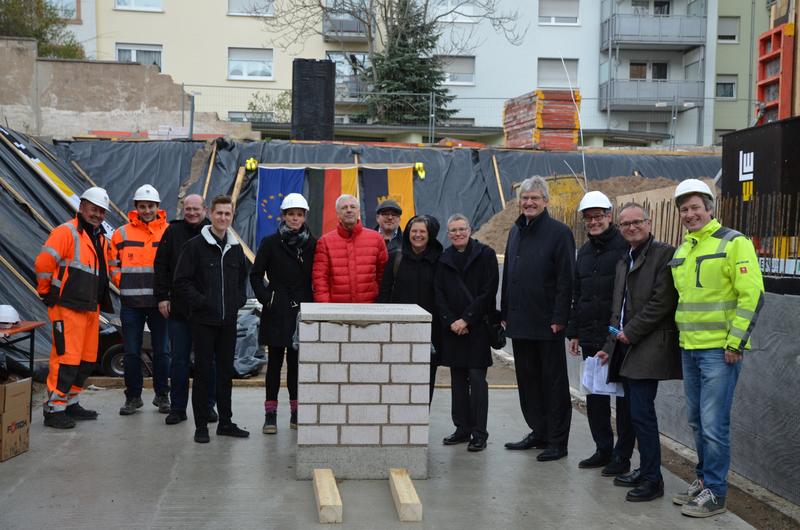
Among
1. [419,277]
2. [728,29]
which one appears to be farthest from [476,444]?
[728,29]

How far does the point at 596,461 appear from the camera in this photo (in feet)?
19.1

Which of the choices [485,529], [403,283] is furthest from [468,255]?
[485,529]

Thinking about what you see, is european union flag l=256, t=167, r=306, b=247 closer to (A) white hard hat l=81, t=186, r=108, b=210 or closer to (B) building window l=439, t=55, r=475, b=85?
(A) white hard hat l=81, t=186, r=108, b=210

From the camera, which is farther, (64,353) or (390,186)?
(390,186)

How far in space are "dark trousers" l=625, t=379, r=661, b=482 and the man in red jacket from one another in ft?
7.32

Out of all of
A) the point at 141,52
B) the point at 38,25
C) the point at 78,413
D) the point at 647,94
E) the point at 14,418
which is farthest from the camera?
the point at 647,94

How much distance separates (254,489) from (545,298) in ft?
7.78

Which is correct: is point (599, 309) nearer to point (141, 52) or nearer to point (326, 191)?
point (326, 191)

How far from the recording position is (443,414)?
7.49m

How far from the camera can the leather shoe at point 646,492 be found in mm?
5094

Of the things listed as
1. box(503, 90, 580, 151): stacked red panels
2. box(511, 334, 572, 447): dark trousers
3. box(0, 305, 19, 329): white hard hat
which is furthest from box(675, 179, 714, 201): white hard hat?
box(503, 90, 580, 151): stacked red panels

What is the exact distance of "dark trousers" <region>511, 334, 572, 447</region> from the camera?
6.07 m

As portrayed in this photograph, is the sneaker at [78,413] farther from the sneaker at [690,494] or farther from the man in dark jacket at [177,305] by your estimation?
the sneaker at [690,494]

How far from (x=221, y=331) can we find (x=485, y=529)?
2827 millimetres
